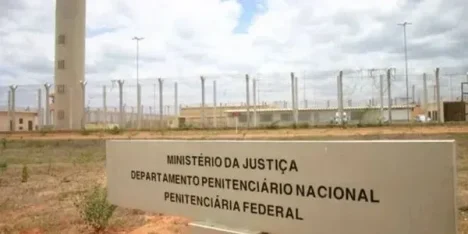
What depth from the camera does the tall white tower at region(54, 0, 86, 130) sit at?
116ft

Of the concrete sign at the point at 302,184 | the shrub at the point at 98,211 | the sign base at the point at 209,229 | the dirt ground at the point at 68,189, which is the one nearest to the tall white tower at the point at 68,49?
the dirt ground at the point at 68,189

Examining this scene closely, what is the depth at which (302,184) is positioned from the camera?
122 inches

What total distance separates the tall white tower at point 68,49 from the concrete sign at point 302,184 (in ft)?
108

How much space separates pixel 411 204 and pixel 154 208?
2246 mm

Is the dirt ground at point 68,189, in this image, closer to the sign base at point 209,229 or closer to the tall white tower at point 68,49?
the sign base at point 209,229

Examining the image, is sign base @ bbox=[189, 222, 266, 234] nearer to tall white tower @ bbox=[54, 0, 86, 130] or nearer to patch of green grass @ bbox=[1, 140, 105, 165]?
patch of green grass @ bbox=[1, 140, 105, 165]

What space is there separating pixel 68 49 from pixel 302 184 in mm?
36543

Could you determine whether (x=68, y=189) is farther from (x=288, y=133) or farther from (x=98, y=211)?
(x=288, y=133)

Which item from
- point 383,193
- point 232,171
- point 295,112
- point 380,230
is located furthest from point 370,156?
point 295,112

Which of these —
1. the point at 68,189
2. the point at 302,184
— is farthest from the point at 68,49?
the point at 302,184

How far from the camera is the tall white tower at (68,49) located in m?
35.3

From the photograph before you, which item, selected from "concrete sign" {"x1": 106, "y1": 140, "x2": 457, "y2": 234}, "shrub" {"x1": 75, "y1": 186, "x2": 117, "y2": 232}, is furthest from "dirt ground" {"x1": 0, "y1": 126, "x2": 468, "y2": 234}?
"concrete sign" {"x1": 106, "y1": 140, "x2": 457, "y2": 234}

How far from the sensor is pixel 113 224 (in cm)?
625

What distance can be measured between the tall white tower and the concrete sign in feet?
108
